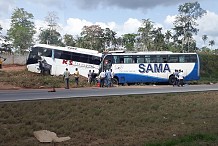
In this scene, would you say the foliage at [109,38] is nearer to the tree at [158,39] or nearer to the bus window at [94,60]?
the tree at [158,39]

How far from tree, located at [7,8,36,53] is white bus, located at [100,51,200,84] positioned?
42.5 metres

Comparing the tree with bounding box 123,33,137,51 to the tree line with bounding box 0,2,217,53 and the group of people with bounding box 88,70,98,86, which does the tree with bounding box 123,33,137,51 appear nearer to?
the tree line with bounding box 0,2,217,53

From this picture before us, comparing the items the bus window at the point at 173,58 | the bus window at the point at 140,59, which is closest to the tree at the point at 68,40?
the bus window at the point at 140,59

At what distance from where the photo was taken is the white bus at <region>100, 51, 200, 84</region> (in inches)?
1187

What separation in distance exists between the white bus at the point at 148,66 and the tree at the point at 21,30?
42461 millimetres

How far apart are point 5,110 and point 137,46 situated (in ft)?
189

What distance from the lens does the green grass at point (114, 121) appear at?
28.1 feet

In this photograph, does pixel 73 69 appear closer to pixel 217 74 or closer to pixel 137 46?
pixel 217 74

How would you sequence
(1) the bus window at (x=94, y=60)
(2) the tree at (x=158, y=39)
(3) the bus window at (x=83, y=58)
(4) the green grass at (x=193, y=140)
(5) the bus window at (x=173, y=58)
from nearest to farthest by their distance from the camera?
(4) the green grass at (x=193, y=140)
(5) the bus window at (x=173, y=58)
(1) the bus window at (x=94, y=60)
(3) the bus window at (x=83, y=58)
(2) the tree at (x=158, y=39)

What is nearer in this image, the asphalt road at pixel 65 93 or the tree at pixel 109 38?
the asphalt road at pixel 65 93

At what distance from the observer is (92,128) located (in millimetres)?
9977

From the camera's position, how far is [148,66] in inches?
1219

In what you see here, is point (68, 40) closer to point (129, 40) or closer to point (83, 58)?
point (129, 40)

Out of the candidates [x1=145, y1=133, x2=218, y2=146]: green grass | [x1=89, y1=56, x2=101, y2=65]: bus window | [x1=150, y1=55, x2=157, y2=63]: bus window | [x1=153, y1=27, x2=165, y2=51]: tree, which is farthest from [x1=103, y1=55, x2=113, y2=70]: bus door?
[x1=153, y1=27, x2=165, y2=51]: tree
